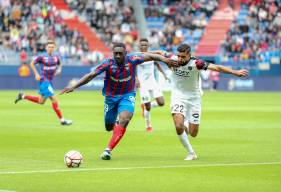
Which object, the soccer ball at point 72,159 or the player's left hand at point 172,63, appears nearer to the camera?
the soccer ball at point 72,159

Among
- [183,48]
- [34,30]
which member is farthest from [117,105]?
[34,30]

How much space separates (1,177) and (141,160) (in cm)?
337

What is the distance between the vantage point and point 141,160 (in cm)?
1479

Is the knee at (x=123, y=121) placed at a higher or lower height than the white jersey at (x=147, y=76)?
higher

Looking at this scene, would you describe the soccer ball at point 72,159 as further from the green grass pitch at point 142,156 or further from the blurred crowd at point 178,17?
the blurred crowd at point 178,17

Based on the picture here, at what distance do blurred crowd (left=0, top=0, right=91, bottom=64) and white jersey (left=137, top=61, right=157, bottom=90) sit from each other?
91.5 feet

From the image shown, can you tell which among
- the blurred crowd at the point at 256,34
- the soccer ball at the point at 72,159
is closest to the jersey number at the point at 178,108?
the soccer ball at the point at 72,159

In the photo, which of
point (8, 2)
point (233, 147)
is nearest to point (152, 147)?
point (233, 147)

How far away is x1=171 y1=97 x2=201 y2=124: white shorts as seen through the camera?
15.5 m

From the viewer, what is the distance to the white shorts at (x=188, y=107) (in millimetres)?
15492

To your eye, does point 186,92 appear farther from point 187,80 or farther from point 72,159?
point 72,159

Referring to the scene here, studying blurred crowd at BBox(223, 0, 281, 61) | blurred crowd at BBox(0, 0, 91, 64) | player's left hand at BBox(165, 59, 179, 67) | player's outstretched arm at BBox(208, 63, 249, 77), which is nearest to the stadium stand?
blurred crowd at BBox(223, 0, 281, 61)

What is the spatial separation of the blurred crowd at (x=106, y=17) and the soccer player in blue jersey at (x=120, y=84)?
134ft

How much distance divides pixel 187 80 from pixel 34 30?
1459 inches
